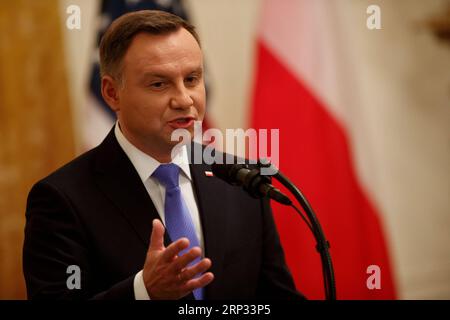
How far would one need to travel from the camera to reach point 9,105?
2803 mm

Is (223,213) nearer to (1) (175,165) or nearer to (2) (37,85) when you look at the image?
(1) (175,165)

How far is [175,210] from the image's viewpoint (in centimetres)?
174

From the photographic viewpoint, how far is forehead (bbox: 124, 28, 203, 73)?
167cm

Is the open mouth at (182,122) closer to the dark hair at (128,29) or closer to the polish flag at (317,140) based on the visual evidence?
the dark hair at (128,29)

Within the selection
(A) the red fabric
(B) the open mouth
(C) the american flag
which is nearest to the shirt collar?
(B) the open mouth

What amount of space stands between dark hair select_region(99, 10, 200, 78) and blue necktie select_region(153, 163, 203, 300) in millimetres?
312

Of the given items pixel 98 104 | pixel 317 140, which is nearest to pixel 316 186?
pixel 317 140

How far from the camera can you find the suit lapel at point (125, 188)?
169 cm

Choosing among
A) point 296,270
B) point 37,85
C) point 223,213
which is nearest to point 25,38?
point 37,85

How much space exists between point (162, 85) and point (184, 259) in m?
0.56

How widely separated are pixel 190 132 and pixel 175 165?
0.16 metres

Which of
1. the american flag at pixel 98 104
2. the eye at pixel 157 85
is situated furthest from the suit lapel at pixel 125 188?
the american flag at pixel 98 104

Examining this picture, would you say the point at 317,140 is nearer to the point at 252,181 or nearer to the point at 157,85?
the point at 157,85

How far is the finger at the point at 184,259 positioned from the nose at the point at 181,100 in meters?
0.48
